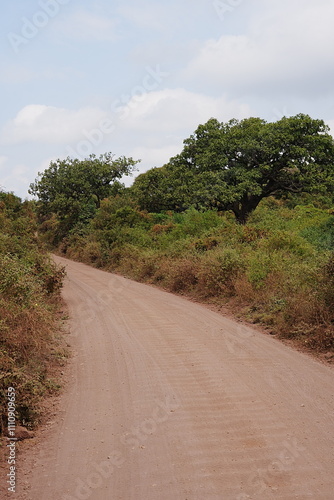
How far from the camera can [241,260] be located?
14.7m

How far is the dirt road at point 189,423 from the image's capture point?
4234mm

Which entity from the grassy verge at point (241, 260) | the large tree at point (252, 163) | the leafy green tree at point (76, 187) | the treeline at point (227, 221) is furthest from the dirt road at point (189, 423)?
the leafy green tree at point (76, 187)

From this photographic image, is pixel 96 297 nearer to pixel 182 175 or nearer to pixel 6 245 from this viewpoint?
pixel 6 245

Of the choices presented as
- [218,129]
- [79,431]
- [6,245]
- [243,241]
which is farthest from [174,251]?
[79,431]

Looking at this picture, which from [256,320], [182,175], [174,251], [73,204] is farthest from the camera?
[73,204]

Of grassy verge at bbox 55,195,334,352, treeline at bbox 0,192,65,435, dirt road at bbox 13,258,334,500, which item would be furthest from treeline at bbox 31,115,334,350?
treeline at bbox 0,192,65,435

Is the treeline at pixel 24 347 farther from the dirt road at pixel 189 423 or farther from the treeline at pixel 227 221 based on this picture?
the treeline at pixel 227 221

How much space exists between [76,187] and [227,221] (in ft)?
60.4

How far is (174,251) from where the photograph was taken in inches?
816

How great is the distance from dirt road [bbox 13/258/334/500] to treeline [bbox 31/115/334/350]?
7.01 ft

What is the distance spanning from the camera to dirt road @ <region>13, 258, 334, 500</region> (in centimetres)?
423

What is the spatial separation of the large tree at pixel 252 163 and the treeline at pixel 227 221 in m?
0.06

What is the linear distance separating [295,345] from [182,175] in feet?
68.4

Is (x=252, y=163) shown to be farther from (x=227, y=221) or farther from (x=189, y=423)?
(x=189, y=423)
